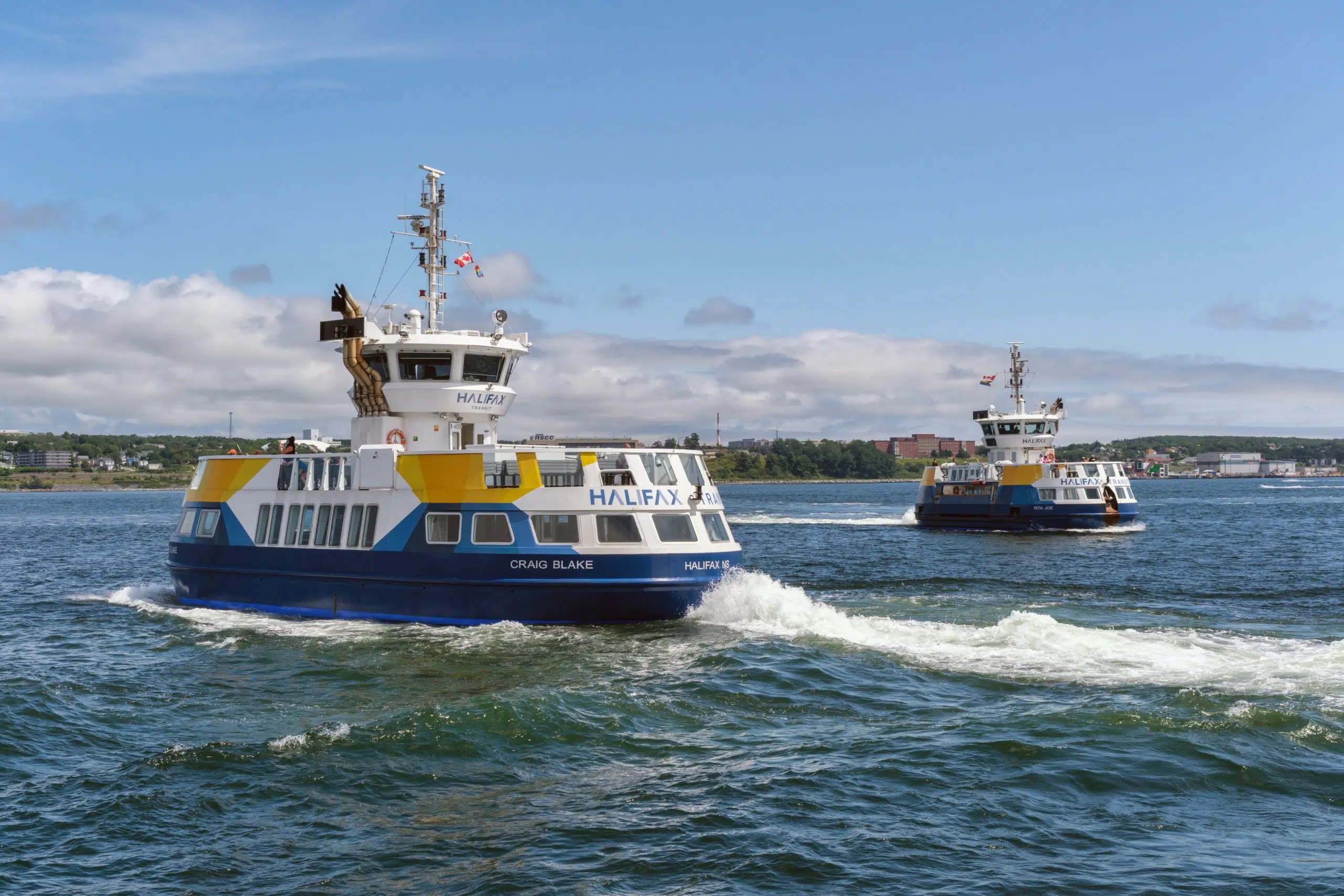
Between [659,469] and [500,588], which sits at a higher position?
[659,469]

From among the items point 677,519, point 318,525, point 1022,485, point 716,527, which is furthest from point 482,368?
point 1022,485

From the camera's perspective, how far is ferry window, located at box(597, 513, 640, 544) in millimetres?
23141

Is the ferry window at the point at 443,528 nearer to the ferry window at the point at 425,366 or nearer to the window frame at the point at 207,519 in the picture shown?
the ferry window at the point at 425,366

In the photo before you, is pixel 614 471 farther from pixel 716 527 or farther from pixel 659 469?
pixel 716 527

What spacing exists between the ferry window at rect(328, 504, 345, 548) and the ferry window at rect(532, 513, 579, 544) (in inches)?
220

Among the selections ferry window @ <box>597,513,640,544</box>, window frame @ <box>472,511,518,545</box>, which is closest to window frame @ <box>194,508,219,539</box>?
window frame @ <box>472,511,518,545</box>

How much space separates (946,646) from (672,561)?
19.4 ft

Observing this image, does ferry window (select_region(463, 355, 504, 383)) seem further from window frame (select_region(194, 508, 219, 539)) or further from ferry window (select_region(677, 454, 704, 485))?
window frame (select_region(194, 508, 219, 539))

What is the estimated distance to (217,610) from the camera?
28.2 m

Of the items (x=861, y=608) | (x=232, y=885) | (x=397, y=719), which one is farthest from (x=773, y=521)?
(x=232, y=885)

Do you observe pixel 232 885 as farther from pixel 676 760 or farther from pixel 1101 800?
pixel 1101 800

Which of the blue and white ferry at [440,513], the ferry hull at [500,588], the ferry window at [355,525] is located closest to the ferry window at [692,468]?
the blue and white ferry at [440,513]

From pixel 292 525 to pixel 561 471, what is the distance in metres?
8.06

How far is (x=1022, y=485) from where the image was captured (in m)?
64.6
